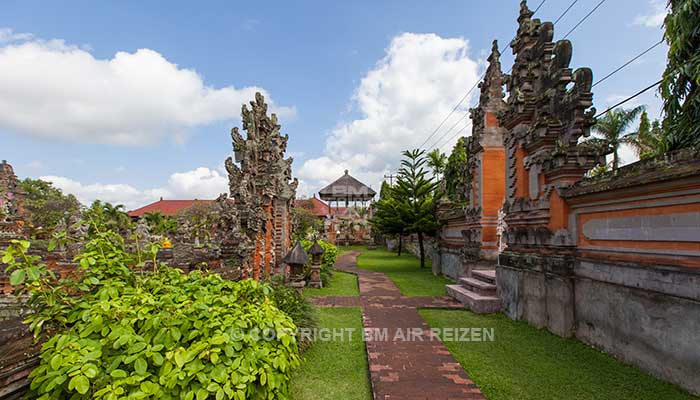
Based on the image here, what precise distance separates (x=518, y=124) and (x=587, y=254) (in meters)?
3.21

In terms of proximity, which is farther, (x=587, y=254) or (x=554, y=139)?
(x=554, y=139)

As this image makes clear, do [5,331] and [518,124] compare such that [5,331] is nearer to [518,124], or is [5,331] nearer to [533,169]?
[533,169]

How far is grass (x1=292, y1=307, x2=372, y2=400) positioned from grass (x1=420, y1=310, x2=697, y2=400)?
1415 mm

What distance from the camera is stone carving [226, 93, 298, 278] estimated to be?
313 inches

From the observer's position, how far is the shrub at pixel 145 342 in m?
1.67

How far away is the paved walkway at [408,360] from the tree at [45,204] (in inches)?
876

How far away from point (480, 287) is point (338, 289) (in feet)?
14.9

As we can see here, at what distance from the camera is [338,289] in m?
10.8

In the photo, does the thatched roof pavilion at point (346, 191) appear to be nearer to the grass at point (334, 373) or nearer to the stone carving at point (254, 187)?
the stone carving at point (254, 187)

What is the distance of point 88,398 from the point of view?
1.65 m

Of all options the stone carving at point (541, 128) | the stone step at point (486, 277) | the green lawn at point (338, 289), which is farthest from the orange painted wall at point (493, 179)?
the green lawn at point (338, 289)

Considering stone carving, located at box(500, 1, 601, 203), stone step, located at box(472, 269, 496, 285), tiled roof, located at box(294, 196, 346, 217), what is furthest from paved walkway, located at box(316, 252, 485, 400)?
tiled roof, located at box(294, 196, 346, 217)

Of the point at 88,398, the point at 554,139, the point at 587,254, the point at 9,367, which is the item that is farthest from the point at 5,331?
the point at 554,139

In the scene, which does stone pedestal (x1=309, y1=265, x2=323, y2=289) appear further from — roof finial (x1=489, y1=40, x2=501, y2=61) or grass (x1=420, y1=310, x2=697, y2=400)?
roof finial (x1=489, y1=40, x2=501, y2=61)
